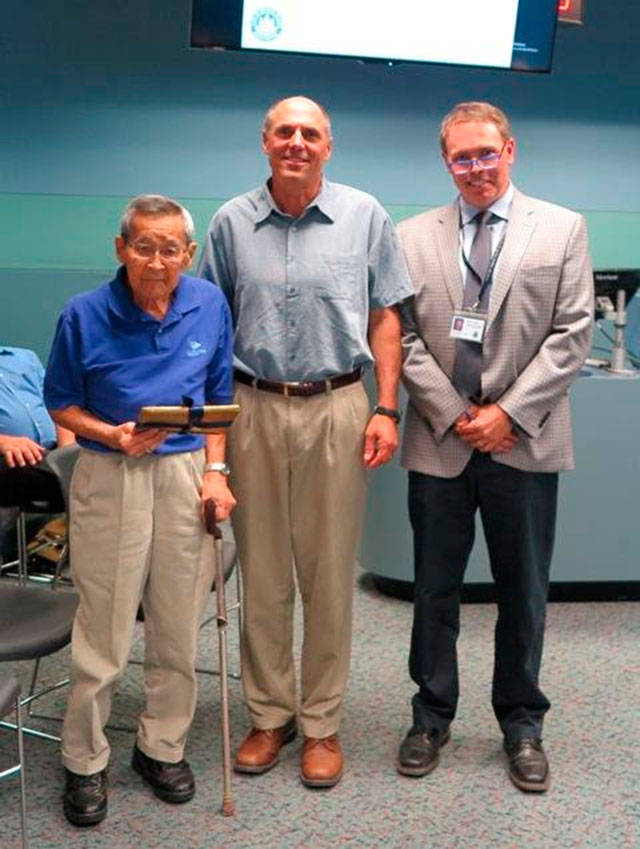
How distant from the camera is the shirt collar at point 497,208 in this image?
8.82 feet

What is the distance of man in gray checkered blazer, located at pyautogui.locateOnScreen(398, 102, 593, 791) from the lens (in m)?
2.61

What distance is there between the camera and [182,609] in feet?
8.29

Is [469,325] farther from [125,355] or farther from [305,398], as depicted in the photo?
[125,355]

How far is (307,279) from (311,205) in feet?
0.61

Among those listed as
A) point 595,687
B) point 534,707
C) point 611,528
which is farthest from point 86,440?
point 611,528

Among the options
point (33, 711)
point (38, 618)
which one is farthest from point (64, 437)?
point (38, 618)

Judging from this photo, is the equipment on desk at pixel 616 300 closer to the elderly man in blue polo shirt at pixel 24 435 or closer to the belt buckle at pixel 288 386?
the belt buckle at pixel 288 386

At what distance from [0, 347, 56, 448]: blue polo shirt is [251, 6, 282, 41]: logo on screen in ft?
6.10

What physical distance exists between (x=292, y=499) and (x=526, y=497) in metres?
0.58

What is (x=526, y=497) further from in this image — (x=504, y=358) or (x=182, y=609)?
(x=182, y=609)

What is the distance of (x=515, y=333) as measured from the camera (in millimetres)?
2625

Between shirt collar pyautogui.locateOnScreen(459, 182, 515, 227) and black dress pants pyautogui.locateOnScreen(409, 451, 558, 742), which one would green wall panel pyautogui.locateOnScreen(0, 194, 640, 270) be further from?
black dress pants pyautogui.locateOnScreen(409, 451, 558, 742)

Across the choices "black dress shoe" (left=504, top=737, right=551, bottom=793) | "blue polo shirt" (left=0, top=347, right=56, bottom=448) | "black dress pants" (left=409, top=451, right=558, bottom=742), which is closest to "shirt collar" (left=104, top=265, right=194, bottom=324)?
"black dress pants" (left=409, top=451, right=558, bottom=742)

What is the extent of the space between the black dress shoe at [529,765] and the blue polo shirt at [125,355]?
3.79 ft
